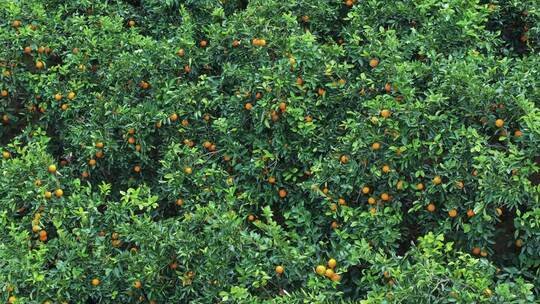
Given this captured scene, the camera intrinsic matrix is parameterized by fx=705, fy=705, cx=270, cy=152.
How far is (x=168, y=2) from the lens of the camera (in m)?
4.61

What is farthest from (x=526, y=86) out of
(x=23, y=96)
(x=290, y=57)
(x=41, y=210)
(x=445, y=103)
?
(x=23, y=96)

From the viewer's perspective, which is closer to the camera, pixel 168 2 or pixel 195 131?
pixel 195 131

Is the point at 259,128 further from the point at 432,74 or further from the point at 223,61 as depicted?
the point at 432,74

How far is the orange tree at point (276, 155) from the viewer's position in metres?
3.29

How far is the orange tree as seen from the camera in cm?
329

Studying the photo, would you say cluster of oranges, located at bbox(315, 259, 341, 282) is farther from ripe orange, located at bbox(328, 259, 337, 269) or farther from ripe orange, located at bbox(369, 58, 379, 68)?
ripe orange, located at bbox(369, 58, 379, 68)

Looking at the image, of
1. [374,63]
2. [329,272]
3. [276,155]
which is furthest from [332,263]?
[374,63]

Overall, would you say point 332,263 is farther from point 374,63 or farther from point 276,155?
point 374,63

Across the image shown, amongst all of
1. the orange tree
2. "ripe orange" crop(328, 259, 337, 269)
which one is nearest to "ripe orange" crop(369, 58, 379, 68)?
the orange tree

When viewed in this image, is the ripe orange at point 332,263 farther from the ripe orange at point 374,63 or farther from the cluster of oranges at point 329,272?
the ripe orange at point 374,63

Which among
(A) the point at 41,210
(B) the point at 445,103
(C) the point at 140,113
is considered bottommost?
(A) the point at 41,210

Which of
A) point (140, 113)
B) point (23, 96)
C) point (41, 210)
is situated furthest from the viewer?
point (23, 96)

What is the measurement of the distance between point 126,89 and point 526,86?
2261mm

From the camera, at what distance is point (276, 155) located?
3764 mm
